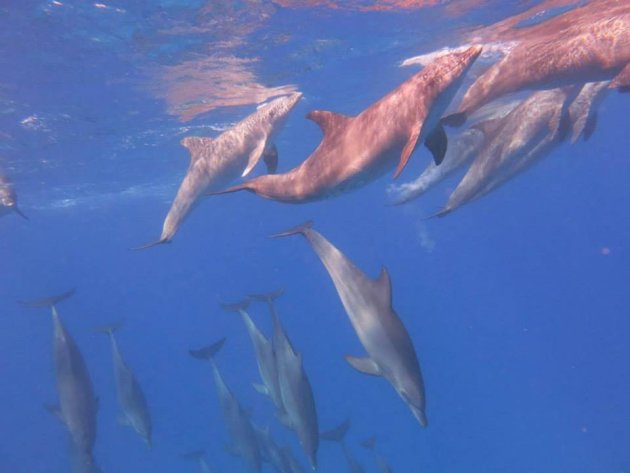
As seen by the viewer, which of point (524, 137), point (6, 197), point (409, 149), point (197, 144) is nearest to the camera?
point (409, 149)

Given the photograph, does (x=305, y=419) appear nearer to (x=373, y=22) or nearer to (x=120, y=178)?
(x=373, y=22)

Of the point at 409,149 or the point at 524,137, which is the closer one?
the point at 409,149

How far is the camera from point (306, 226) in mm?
6961

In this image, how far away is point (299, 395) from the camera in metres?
7.76

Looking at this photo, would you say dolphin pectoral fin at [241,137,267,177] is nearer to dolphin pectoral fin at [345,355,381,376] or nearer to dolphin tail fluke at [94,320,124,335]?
dolphin pectoral fin at [345,355,381,376]

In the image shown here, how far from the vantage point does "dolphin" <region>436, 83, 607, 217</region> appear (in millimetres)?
9508

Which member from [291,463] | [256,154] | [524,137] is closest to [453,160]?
[524,137]

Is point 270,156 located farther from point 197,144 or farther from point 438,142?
A: point 438,142

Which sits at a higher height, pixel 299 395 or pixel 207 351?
pixel 299 395

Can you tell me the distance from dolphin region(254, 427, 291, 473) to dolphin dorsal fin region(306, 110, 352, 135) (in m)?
9.89

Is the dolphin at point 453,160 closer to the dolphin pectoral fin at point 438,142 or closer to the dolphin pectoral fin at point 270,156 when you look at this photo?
the dolphin pectoral fin at point 270,156

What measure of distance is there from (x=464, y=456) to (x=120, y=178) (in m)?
32.8

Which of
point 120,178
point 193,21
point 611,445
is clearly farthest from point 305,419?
point 611,445

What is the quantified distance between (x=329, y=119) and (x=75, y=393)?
7.49 m
